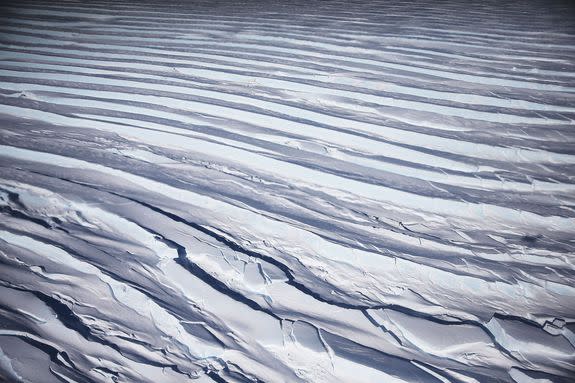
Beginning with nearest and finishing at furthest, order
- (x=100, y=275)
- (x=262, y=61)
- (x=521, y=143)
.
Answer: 1. (x=100, y=275)
2. (x=521, y=143)
3. (x=262, y=61)

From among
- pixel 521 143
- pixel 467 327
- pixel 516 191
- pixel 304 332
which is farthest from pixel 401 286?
pixel 521 143

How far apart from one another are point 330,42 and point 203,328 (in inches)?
100

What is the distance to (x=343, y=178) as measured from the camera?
1.23 m

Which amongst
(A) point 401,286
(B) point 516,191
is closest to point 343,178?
(A) point 401,286

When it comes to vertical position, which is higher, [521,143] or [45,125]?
[521,143]

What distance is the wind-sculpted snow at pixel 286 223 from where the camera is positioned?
733mm

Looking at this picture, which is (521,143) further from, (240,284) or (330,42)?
(330,42)

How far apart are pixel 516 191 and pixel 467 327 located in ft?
1.98

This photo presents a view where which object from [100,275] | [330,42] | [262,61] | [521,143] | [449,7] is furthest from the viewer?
[449,7]

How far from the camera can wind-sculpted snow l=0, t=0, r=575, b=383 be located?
0.73 m

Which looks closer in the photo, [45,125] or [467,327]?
[467,327]

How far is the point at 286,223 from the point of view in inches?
40.7

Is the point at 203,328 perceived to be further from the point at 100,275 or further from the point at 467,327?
the point at 467,327

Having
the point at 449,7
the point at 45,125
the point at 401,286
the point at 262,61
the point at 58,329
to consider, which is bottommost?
the point at 58,329
